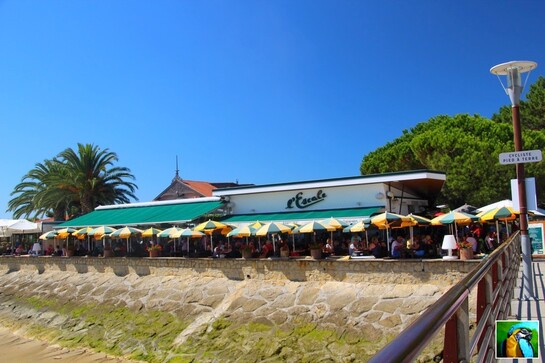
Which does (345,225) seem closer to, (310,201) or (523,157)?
(310,201)

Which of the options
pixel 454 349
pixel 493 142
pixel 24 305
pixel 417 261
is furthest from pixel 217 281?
pixel 493 142

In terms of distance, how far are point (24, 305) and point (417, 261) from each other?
2398cm

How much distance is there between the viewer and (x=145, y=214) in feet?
106

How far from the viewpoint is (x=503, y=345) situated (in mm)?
3979

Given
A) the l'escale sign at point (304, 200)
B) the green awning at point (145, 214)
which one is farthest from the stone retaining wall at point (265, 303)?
the l'escale sign at point (304, 200)

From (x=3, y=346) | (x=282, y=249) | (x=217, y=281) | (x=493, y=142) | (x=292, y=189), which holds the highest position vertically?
(x=493, y=142)

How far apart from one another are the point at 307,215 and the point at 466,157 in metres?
13.0

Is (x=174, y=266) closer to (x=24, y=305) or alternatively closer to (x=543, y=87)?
(x=24, y=305)

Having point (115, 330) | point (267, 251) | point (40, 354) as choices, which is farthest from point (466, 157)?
point (40, 354)

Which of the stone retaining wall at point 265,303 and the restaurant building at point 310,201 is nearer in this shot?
the stone retaining wall at point 265,303

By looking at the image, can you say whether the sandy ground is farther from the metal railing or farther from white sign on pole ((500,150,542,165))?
the metal railing

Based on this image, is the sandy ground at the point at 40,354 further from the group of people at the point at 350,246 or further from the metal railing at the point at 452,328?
the metal railing at the point at 452,328

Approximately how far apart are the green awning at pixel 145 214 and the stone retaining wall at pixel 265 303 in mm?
4429

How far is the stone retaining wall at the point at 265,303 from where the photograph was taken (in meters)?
15.7
